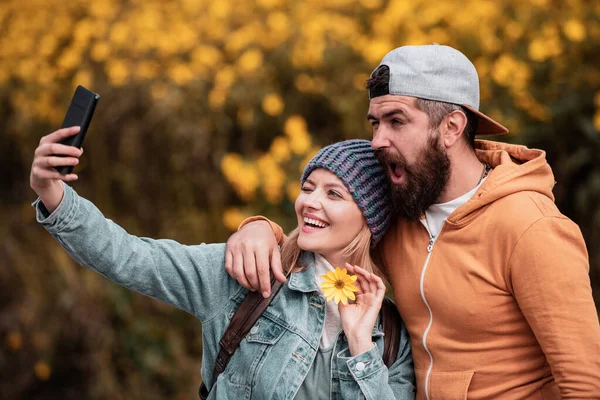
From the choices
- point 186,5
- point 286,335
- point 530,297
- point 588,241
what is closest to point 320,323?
point 286,335

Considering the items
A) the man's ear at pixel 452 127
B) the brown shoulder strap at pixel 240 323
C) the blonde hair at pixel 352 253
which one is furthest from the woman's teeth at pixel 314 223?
the man's ear at pixel 452 127

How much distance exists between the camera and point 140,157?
466 centimetres

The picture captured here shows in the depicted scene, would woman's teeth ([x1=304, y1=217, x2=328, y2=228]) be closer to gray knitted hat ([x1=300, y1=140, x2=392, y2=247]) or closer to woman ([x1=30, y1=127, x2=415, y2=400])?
woman ([x1=30, y1=127, x2=415, y2=400])

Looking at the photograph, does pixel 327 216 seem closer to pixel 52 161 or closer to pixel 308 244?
pixel 308 244

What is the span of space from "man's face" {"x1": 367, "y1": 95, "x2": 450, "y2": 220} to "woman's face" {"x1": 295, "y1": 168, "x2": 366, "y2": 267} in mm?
154

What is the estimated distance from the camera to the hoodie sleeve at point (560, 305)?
6.40ft

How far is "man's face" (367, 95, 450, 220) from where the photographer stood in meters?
2.22

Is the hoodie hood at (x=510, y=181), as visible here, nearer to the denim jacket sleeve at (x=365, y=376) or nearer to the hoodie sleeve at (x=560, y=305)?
the hoodie sleeve at (x=560, y=305)

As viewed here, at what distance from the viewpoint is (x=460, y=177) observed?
2.29 meters

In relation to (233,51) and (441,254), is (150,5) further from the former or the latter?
(441,254)

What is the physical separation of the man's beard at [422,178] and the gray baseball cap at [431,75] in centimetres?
13

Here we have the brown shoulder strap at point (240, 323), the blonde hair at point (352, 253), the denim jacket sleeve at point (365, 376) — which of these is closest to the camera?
the denim jacket sleeve at point (365, 376)

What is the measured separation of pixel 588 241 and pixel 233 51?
2334mm

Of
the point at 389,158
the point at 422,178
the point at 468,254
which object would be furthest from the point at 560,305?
the point at 389,158
